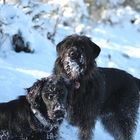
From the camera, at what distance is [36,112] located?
6.26m

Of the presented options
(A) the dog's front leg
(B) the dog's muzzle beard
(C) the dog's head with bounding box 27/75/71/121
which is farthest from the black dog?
(A) the dog's front leg

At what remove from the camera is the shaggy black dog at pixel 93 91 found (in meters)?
7.45

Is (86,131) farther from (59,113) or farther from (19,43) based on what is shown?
(19,43)

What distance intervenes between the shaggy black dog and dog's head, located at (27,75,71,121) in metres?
0.71

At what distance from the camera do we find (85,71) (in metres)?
7.53

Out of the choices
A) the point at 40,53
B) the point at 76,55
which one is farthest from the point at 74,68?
the point at 40,53

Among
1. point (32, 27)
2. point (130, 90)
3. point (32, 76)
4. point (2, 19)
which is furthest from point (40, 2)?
point (130, 90)

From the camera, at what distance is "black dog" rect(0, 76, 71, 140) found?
20.5ft

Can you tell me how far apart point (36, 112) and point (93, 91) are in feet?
5.27

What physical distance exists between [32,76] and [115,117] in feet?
6.80

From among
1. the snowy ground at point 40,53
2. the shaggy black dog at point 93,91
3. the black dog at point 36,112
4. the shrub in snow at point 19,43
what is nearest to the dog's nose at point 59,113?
the black dog at point 36,112

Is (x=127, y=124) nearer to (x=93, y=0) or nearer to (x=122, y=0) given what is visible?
(x=93, y=0)

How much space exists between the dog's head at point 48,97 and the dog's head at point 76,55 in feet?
3.54

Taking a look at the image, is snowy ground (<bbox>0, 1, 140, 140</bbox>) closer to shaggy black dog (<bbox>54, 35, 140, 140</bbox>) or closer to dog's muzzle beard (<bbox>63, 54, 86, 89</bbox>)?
shaggy black dog (<bbox>54, 35, 140, 140</bbox>)
